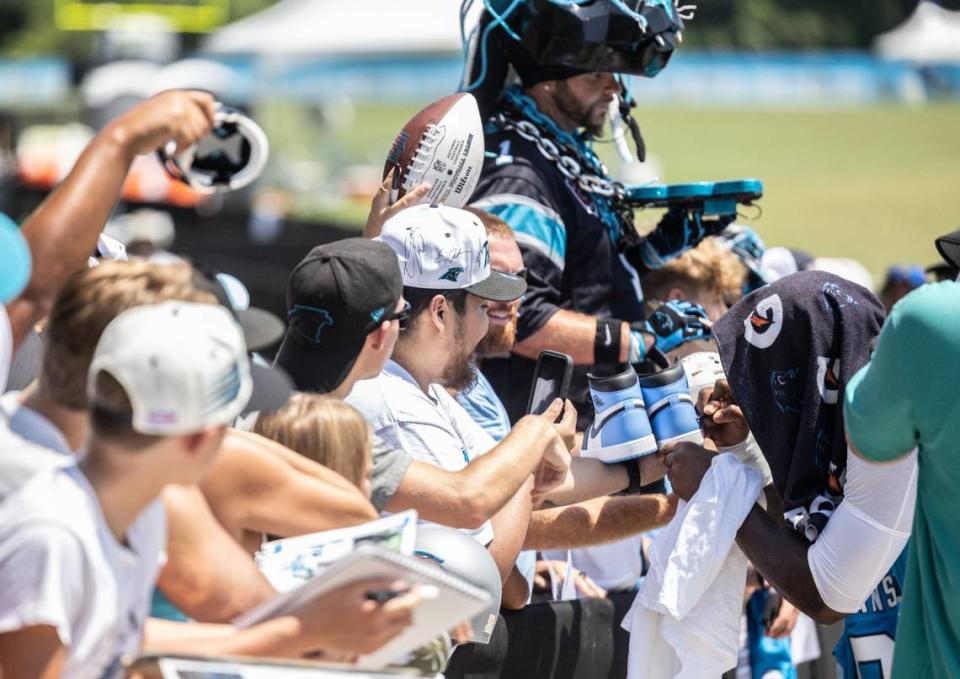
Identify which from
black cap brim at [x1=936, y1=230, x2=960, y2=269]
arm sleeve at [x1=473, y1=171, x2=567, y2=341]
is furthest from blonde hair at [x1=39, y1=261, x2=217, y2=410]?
arm sleeve at [x1=473, y1=171, x2=567, y2=341]

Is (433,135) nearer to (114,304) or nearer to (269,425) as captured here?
(269,425)

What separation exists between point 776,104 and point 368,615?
1924 inches

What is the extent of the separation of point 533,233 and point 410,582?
2.59 metres

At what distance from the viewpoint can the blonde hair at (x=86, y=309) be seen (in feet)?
8.07

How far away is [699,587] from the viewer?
371cm

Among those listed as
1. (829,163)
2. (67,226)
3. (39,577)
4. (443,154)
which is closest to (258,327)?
(443,154)

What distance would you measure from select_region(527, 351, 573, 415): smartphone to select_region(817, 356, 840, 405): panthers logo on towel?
0.79 metres

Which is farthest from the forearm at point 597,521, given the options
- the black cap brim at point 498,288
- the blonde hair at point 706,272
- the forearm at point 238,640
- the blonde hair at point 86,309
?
the blonde hair at point 86,309

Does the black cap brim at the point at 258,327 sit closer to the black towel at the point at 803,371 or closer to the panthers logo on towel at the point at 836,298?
the black towel at the point at 803,371

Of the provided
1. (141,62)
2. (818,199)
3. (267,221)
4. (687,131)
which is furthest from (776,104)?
(267,221)

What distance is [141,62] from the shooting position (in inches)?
989

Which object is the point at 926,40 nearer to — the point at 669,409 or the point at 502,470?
the point at 669,409

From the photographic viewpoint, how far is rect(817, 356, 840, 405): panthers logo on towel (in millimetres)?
3512

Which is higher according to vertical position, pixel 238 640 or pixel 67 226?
pixel 67 226
